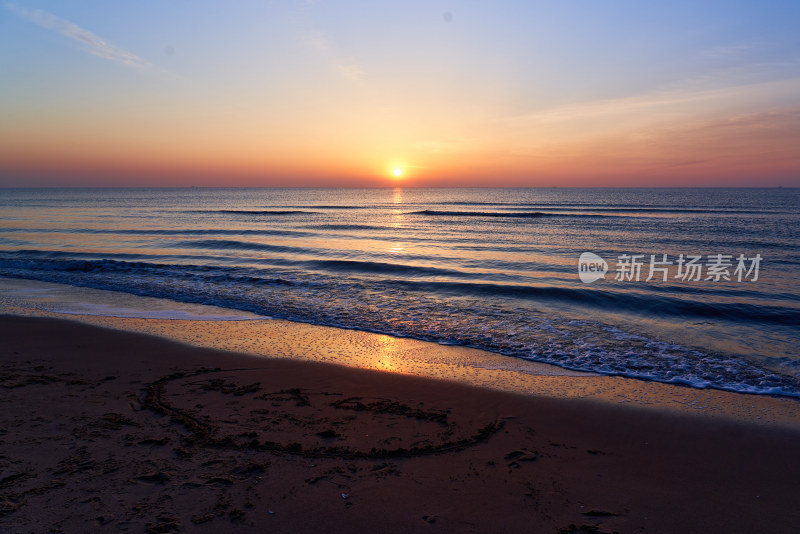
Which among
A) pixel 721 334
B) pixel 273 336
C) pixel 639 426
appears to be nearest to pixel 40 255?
pixel 273 336

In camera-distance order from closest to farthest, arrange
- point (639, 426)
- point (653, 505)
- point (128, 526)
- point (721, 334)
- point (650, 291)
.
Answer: point (128, 526) < point (653, 505) < point (639, 426) < point (721, 334) < point (650, 291)

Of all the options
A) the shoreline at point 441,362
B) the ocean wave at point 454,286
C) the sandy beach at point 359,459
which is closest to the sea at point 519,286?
the ocean wave at point 454,286

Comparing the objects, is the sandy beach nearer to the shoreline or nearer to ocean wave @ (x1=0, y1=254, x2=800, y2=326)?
the shoreline

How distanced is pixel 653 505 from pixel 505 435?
1772 mm

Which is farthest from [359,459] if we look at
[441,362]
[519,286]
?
[519,286]

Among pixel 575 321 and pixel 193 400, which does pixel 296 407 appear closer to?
pixel 193 400

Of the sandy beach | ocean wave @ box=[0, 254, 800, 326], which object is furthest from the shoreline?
ocean wave @ box=[0, 254, 800, 326]

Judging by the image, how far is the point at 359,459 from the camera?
496cm

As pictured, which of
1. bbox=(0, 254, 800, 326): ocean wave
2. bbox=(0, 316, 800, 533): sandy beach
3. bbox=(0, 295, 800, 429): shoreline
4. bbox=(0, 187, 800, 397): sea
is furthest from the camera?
bbox=(0, 254, 800, 326): ocean wave

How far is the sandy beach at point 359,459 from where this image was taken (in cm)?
402

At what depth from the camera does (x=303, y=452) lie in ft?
16.5

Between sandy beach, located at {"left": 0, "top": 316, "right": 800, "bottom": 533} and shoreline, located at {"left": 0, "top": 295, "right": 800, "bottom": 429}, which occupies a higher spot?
sandy beach, located at {"left": 0, "top": 316, "right": 800, "bottom": 533}

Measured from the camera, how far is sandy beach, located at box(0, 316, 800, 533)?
4020mm

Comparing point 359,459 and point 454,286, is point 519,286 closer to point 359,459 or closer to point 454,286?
point 454,286
